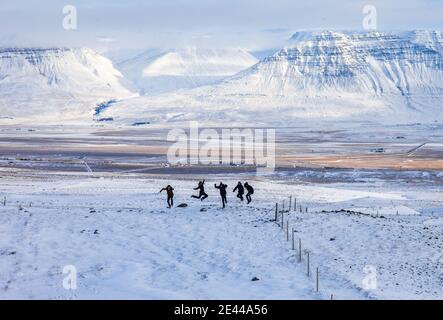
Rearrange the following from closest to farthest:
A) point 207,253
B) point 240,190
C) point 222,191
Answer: point 207,253 → point 222,191 → point 240,190

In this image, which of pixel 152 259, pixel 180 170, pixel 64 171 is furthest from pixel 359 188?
pixel 152 259

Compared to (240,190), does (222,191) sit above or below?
above

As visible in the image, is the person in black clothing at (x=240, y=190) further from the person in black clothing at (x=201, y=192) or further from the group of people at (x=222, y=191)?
the person in black clothing at (x=201, y=192)

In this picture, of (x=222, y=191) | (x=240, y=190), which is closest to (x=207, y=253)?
(x=222, y=191)

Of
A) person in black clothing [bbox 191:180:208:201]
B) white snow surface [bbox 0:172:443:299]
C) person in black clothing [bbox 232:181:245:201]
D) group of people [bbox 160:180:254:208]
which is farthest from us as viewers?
person in black clothing [bbox 191:180:208:201]

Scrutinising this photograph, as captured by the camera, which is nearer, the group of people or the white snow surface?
the white snow surface

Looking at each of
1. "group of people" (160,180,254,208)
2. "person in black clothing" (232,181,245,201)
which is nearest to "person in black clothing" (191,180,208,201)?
"group of people" (160,180,254,208)

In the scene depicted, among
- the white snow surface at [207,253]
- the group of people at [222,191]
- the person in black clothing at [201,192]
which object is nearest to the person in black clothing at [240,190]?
the group of people at [222,191]

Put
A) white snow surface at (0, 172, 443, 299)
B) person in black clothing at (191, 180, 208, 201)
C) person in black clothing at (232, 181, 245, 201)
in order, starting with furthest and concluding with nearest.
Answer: person in black clothing at (191, 180, 208, 201), person in black clothing at (232, 181, 245, 201), white snow surface at (0, 172, 443, 299)

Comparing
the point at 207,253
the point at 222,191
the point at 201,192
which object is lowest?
the point at 207,253

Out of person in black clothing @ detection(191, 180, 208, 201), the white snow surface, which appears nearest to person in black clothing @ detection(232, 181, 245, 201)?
the white snow surface

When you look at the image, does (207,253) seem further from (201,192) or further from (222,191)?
(201,192)

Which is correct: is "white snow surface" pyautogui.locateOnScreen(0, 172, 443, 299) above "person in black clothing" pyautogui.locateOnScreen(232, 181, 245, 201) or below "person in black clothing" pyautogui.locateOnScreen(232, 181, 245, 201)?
below

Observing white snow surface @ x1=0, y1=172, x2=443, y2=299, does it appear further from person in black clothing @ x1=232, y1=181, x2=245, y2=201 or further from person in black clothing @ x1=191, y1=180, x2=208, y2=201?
person in black clothing @ x1=232, y1=181, x2=245, y2=201
